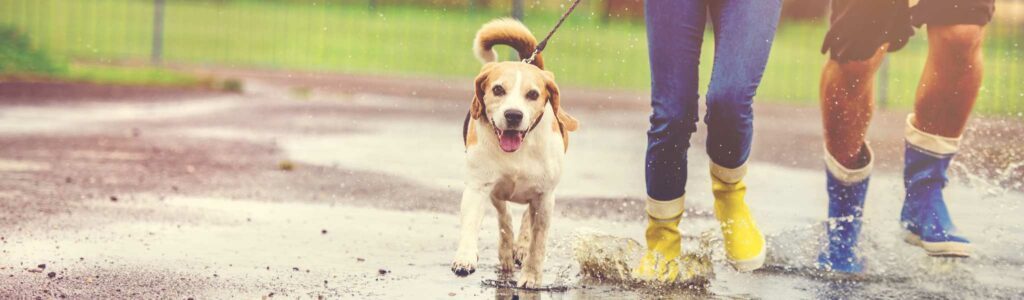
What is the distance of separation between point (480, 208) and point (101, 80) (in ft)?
34.6

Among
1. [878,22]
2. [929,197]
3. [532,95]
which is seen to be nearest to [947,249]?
[929,197]

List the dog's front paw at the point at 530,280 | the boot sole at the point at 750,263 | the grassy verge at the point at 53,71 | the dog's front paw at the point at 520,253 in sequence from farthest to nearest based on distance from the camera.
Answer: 1. the grassy verge at the point at 53,71
2. the dog's front paw at the point at 520,253
3. the boot sole at the point at 750,263
4. the dog's front paw at the point at 530,280

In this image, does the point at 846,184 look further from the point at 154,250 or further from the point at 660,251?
the point at 154,250

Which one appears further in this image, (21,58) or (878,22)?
(21,58)

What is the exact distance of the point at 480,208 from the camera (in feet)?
18.8

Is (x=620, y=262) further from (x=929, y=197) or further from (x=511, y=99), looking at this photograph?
(x=929, y=197)

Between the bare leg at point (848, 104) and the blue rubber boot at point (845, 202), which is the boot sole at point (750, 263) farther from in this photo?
the bare leg at point (848, 104)

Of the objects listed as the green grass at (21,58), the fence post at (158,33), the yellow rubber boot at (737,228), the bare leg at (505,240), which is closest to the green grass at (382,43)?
the fence post at (158,33)

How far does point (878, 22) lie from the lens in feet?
23.2

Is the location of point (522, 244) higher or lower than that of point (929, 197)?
lower

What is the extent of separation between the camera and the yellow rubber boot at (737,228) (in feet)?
20.7

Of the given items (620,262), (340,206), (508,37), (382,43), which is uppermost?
(508,37)

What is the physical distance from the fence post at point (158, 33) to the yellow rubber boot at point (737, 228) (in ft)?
40.5

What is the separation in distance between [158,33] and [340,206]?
1021 cm
